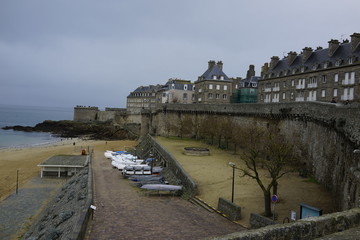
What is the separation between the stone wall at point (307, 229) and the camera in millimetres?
6484

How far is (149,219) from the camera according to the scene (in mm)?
14727

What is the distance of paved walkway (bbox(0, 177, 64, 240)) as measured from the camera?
19.2m

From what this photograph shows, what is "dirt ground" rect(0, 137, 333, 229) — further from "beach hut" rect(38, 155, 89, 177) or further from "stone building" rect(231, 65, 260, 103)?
"stone building" rect(231, 65, 260, 103)

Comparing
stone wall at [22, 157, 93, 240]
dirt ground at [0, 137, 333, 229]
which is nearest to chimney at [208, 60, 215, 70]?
dirt ground at [0, 137, 333, 229]

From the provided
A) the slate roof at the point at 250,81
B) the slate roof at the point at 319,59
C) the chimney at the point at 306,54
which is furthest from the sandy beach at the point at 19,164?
the chimney at the point at 306,54

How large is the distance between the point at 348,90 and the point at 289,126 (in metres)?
12.0

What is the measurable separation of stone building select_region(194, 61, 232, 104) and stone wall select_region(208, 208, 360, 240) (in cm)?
4690

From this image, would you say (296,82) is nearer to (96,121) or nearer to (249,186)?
(249,186)

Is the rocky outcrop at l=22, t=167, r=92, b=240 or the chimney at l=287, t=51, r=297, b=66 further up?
the chimney at l=287, t=51, r=297, b=66

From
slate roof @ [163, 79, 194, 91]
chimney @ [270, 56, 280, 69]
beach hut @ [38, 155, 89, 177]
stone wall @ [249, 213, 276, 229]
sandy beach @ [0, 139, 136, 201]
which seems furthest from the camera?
slate roof @ [163, 79, 194, 91]

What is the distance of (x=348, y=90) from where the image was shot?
3344 centimetres

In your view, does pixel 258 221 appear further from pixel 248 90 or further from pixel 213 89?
pixel 248 90

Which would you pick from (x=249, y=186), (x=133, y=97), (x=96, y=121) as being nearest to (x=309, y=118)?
(x=249, y=186)

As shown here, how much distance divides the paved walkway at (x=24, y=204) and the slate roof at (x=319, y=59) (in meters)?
31.6
